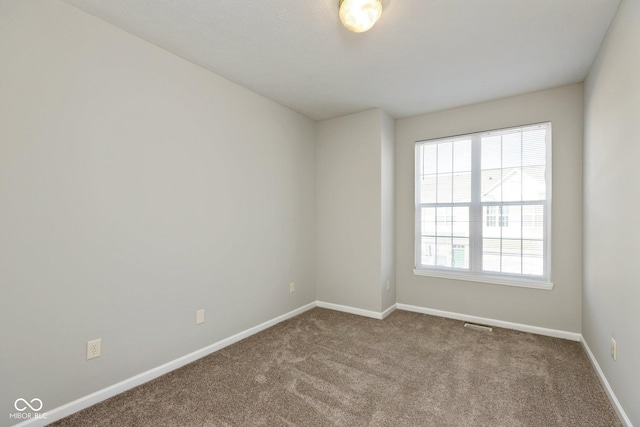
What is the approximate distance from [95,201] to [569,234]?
424 cm

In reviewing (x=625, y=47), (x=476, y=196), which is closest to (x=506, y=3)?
(x=625, y=47)

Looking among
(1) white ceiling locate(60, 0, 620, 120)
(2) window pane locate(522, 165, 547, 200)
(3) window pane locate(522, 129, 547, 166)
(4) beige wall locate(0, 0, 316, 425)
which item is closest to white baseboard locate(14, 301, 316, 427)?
(4) beige wall locate(0, 0, 316, 425)

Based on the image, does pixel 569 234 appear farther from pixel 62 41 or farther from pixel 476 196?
pixel 62 41

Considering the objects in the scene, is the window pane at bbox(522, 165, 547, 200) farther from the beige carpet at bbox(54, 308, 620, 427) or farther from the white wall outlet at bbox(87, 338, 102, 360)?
the white wall outlet at bbox(87, 338, 102, 360)

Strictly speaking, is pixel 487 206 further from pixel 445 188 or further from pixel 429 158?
pixel 429 158

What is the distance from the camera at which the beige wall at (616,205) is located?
1.63m

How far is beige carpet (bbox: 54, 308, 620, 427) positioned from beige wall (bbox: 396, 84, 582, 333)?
1.17ft

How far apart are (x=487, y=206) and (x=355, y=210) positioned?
1.57m

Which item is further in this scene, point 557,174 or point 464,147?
point 464,147

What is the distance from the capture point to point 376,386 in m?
2.15

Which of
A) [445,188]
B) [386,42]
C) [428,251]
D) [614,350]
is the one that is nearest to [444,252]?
[428,251]

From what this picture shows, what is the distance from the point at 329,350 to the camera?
9.00 ft

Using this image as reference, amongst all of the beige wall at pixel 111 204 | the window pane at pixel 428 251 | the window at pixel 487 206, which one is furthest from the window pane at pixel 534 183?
the beige wall at pixel 111 204

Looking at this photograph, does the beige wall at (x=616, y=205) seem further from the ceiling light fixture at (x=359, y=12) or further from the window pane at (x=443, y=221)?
the ceiling light fixture at (x=359, y=12)
